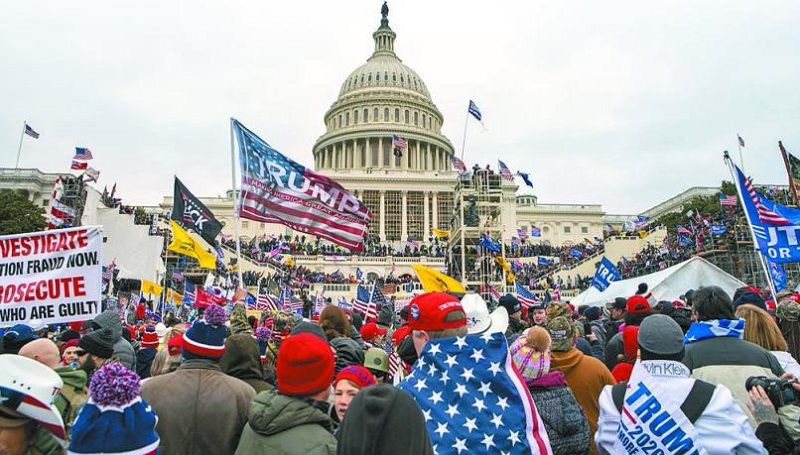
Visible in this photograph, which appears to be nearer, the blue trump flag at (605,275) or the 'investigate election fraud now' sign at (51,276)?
the 'investigate election fraud now' sign at (51,276)

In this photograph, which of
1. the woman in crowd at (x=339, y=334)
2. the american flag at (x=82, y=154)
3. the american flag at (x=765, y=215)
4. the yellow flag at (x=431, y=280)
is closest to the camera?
the woman in crowd at (x=339, y=334)

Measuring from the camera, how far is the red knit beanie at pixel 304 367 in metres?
3.04

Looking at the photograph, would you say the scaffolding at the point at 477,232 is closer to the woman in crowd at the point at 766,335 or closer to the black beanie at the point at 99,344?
the woman in crowd at the point at 766,335

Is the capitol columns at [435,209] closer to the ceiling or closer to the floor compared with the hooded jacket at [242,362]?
closer to the ceiling

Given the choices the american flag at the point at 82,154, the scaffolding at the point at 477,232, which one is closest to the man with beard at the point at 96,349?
the american flag at the point at 82,154

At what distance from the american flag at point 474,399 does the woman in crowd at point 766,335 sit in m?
2.26

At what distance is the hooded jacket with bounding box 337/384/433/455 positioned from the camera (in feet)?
7.63

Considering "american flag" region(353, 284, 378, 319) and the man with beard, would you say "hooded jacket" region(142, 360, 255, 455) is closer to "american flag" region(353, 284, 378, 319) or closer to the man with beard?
the man with beard

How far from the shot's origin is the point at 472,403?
3057 millimetres

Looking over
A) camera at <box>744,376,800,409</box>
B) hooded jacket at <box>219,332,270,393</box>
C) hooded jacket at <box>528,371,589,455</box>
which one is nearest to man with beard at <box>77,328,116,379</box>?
hooded jacket at <box>219,332,270,393</box>

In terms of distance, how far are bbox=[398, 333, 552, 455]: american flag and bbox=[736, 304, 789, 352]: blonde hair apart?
2318mm

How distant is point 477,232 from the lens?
44656 millimetres

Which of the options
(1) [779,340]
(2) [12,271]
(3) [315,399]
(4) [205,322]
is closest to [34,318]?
(2) [12,271]

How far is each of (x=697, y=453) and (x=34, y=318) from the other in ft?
22.6
